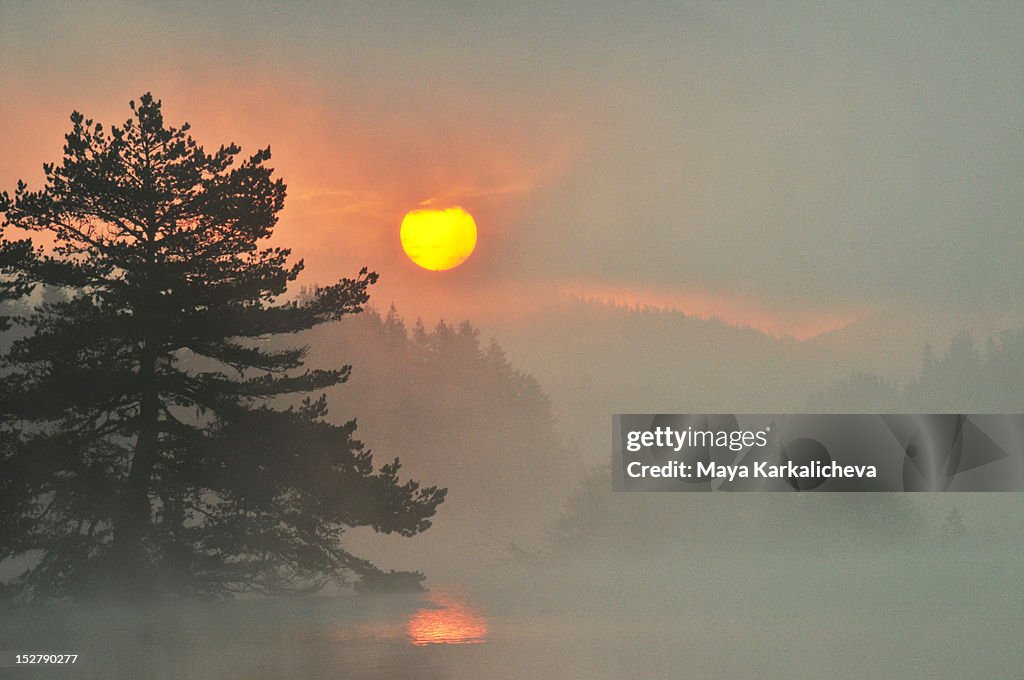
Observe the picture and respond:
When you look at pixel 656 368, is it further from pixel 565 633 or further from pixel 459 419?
pixel 565 633

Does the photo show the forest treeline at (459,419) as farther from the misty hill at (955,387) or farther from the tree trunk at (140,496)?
the tree trunk at (140,496)

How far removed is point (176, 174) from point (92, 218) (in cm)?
208

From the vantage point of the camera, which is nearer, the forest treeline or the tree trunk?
the tree trunk

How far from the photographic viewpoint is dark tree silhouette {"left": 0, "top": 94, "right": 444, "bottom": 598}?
2553 cm

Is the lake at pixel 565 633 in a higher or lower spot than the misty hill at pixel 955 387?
lower

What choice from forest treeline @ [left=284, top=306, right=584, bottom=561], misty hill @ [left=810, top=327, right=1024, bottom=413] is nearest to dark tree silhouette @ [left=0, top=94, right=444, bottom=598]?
misty hill @ [left=810, top=327, right=1024, bottom=413]

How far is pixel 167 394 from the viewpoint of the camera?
87.3ft

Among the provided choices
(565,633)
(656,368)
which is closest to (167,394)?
(565,633)

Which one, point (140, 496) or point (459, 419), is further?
point (459, 419)

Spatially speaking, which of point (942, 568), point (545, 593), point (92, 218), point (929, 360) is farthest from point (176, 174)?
point (929, 360)

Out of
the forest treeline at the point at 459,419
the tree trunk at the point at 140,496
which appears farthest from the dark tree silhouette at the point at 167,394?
the forest treeline at the point at 459,419

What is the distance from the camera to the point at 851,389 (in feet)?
200

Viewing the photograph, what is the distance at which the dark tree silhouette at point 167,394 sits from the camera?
1005 inches

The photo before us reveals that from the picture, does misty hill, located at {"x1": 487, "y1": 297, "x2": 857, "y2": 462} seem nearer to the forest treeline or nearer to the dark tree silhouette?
the forest treeline
